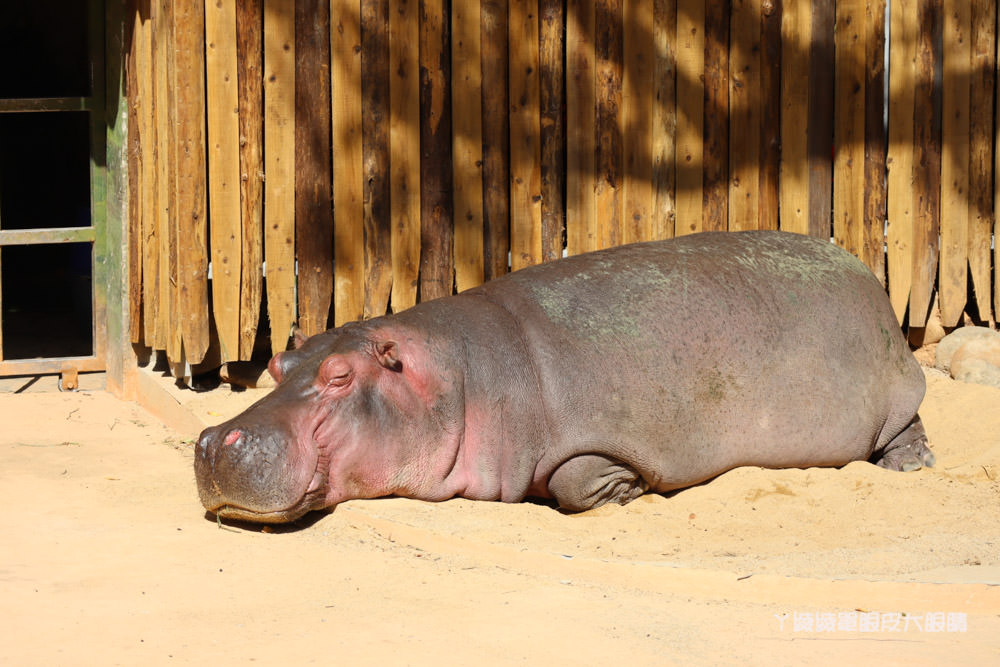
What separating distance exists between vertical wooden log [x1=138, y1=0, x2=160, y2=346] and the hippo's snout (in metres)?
2.49

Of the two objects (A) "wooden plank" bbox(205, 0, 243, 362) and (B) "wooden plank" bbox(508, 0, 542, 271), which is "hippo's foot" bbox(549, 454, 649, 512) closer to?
(B) "wooden plank" bbox(508, 0, 542, 271)

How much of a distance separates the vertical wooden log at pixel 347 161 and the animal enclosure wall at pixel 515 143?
0.01 m

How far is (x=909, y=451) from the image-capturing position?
565cm

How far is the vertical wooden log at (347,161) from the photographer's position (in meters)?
6.09

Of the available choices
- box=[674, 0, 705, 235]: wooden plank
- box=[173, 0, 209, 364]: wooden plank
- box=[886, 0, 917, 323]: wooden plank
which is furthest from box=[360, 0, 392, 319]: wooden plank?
box=[886, 0, 917, 323]: wooden plank

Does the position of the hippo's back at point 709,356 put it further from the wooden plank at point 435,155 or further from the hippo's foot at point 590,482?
the wooden plank at point 435,155

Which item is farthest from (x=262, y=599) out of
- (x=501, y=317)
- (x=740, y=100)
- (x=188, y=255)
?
(x=740, y=100)

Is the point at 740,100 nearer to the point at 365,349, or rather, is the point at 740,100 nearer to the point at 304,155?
the point at 304,155

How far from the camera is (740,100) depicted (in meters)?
6.62

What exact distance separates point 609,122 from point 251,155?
1.90 m

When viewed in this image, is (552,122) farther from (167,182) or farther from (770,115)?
(167,182)

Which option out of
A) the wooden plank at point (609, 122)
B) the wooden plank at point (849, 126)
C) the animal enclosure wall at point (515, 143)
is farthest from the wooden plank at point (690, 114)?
the wooden plank at point (849, 126)

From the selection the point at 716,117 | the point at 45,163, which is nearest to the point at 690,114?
the point at 716,117

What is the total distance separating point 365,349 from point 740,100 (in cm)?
302
